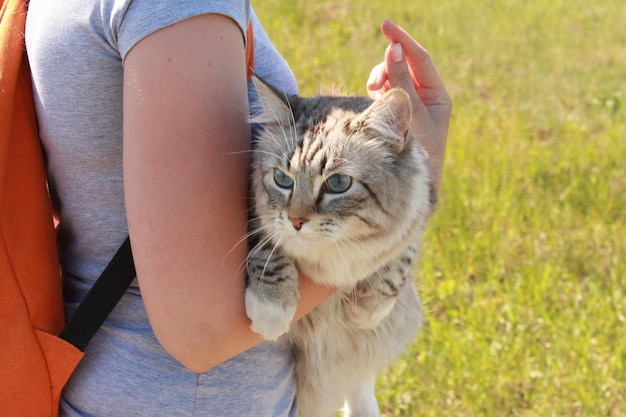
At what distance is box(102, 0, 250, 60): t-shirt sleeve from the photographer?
1236mm

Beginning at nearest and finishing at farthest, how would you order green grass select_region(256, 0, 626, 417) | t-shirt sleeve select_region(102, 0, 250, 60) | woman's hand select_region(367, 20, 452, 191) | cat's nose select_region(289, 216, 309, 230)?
t-shirt sleeve select_region(102, 0, 250, 60)
cat's nose select_region(289, 216, 309, 230)
woman's hand select_region(367, 20, 452, 191)
green grass select_region(256, 0, 626, 417)

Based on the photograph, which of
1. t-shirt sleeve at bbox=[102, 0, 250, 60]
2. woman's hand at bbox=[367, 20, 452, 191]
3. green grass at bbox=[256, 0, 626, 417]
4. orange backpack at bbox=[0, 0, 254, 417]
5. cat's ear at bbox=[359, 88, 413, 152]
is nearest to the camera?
t-shirt sleeve at bbox=[102, 0, 250, 60]

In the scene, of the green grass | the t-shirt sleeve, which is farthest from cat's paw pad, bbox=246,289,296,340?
the green grass

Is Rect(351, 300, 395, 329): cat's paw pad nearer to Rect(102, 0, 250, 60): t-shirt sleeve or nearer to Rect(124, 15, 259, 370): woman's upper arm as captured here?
Rect(124, 15, 259, 370): woman's upper arm


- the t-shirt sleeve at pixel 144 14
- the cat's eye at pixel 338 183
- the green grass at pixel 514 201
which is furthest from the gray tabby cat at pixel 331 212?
the green grass at pixel 514 201

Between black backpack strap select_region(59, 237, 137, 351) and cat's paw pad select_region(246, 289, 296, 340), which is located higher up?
black backpack strap select_region(59, 237, 137, 351)

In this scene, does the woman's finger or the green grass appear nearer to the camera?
the woman's finger

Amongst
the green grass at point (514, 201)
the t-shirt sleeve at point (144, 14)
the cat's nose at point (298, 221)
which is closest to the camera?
the t-shirt sleeve at point (144, 14)

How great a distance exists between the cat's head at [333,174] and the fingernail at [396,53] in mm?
165

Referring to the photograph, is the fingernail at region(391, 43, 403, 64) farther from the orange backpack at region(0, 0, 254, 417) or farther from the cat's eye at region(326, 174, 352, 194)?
the orange backpack at region(0, 0, 254, 417)

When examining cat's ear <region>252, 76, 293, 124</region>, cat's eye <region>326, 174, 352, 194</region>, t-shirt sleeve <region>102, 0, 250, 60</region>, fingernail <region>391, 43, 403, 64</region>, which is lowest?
cat's eye <region>326, 174, 352, 194</region>

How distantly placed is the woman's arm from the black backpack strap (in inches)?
3.8

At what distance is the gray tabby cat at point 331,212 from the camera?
1723 millimetres

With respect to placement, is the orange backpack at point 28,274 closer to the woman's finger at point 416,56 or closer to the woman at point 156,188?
the woman at point 156,188
